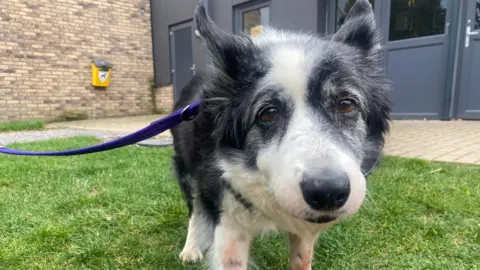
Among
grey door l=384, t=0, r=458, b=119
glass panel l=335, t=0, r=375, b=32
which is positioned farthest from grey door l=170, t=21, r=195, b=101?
grey door l=384, t=0, r=458, b=119

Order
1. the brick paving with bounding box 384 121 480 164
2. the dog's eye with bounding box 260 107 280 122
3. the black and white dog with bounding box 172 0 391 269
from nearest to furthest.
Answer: the black and white dog with bounding box 172 0 391 269
the dog's eye with bounding box 260 107 280 122
the brick paving with bounding box 384 121 480 164

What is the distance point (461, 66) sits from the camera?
23.2 feet

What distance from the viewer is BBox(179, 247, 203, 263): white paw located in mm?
2330

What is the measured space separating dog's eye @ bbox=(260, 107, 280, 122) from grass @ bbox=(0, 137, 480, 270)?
986 mm

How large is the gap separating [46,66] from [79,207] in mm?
8982

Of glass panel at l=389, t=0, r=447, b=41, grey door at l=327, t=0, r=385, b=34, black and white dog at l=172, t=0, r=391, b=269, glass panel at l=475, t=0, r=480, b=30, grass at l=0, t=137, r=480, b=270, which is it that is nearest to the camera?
black and white dog at l=172, t=0, r=391, b=269

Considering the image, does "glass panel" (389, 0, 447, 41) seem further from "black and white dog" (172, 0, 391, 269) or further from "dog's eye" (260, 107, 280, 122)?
"dog's eye" (260, 107, 280, 122)

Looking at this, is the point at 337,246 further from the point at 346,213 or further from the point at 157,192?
the point at 157,192

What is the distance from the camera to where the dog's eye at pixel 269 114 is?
4.98 ft

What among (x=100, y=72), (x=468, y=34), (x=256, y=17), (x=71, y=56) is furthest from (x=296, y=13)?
(x=71, y=56)

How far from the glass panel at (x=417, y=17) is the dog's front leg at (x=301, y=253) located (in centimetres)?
689

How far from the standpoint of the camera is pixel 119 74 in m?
12.1

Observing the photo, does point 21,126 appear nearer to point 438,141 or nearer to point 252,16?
point 252,16

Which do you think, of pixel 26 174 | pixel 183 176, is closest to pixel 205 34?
pixel 183 176
